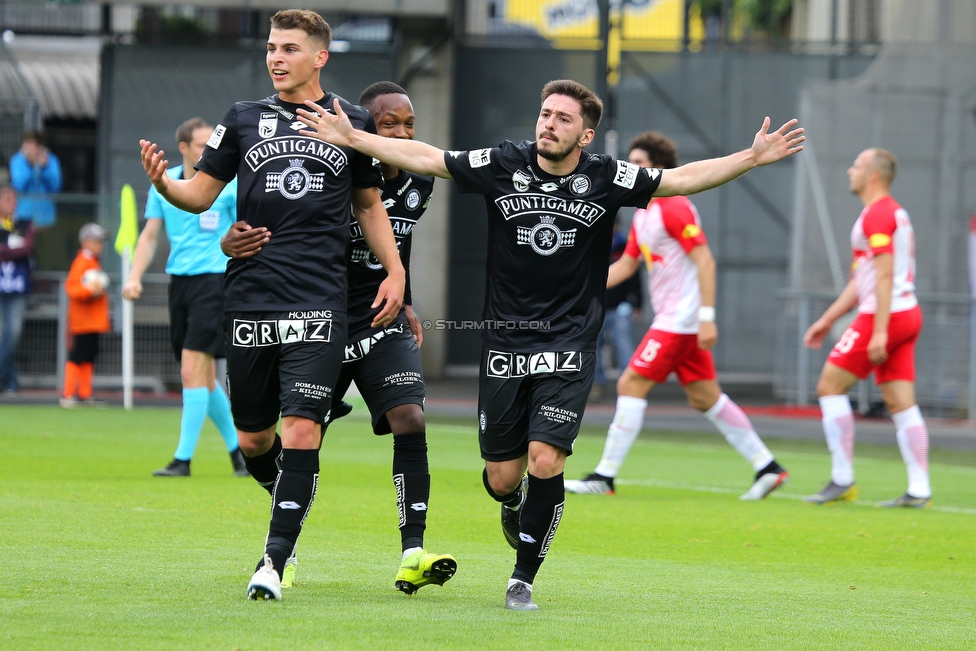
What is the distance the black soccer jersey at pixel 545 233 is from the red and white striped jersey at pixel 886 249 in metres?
4.08

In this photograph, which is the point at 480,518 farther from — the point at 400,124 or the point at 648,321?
the point at 648,321

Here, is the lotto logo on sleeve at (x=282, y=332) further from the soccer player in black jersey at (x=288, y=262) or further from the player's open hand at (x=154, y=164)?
the player's open hand at (x=154, y=164)

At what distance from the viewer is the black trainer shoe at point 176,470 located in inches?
352

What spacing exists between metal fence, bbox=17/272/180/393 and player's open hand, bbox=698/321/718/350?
361 inches

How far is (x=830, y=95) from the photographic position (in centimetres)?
1820

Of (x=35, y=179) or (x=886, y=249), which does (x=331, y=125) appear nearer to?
(x=886, y=249)

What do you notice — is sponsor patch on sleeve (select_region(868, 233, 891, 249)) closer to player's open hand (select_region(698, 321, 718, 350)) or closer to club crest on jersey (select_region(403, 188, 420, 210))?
player's open hand (select_region(698, 321, 718, 350))

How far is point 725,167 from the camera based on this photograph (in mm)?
5414

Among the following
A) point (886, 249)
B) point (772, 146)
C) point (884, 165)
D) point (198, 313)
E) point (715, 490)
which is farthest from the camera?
point (715, 490)

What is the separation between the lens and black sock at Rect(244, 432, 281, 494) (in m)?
5.52

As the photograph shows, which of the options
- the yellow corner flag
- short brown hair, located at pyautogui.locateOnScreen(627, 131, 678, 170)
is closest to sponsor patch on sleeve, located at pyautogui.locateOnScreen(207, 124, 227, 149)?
short brown hair, located at pyautogui.locateOnScreen(627, 131, 678, 170)

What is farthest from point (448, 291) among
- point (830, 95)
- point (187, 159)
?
point (187, 159)

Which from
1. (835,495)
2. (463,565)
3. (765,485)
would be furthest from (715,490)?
(463,565)

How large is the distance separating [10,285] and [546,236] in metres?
12.4
